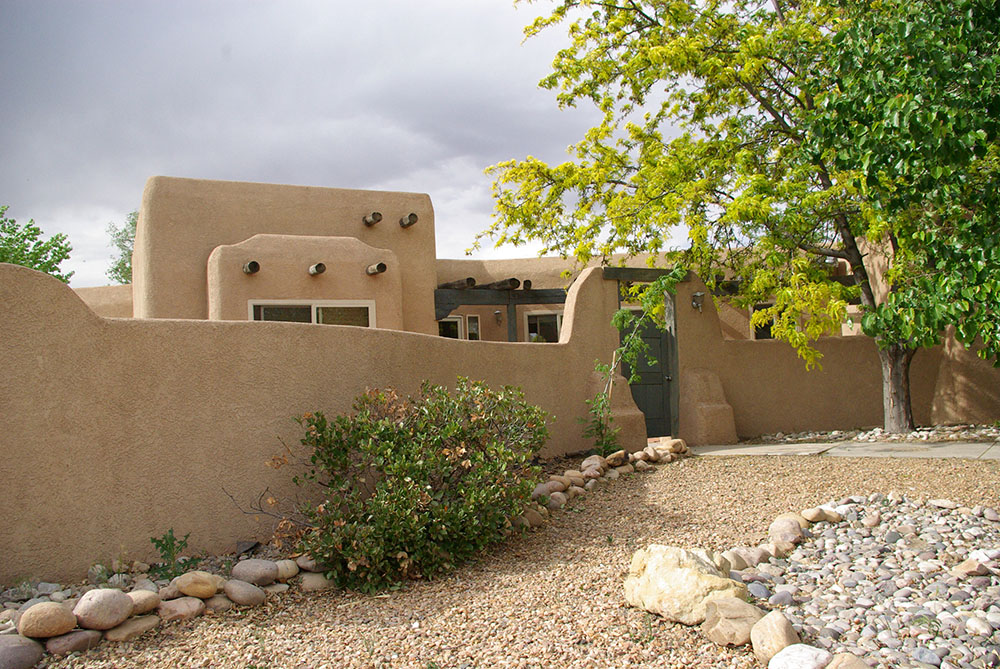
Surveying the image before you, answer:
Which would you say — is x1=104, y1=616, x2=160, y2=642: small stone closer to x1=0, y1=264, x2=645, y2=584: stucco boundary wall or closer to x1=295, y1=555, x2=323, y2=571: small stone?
x1=0, y1=264, x2=645, y2=584: stucco boundary wall

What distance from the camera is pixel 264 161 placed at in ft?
59.6

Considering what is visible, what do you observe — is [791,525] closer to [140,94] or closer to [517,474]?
[517,474]

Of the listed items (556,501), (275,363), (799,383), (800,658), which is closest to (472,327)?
(799,383)

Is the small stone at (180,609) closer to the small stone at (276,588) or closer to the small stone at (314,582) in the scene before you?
the small stone at (276,588)

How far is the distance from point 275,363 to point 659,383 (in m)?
6.46

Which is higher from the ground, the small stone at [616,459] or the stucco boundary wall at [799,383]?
the stucco boundary wall at [799,383]

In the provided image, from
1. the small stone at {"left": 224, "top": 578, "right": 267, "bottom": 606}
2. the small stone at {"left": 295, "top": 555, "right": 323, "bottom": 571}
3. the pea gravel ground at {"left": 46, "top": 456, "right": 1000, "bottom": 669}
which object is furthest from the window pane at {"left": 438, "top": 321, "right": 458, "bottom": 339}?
the small stone at {"left": 224, "top": 578, "right": 267, "bottom": 606}

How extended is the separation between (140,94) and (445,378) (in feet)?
32.1

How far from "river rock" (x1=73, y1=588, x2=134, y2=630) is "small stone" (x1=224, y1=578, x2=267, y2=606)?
1.96 feet

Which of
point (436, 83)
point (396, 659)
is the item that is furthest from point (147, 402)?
point (436, 83)

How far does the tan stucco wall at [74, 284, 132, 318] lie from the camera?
16.4 m

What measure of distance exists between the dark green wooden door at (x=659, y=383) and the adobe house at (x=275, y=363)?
3 cm

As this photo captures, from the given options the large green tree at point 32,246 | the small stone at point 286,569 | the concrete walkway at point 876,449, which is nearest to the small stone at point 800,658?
the small stone at point 286,569

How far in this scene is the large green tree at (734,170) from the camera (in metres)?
9.68
